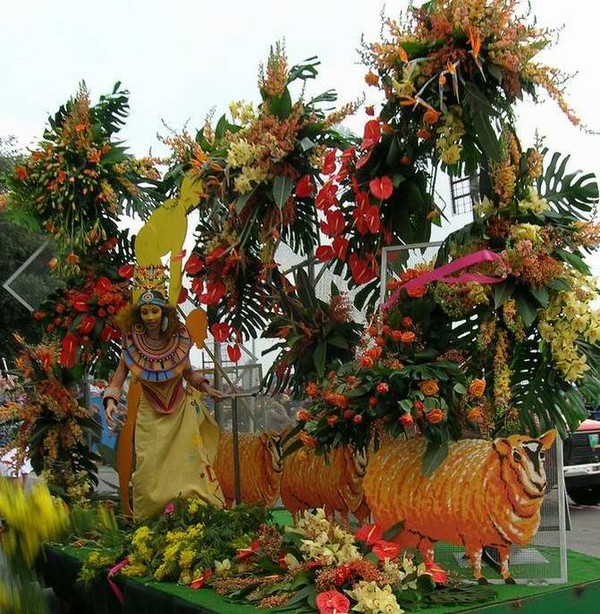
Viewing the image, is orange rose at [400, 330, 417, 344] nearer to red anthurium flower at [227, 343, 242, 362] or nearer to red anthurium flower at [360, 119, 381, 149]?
red anthurium flower at [360, 119, 381, 149]

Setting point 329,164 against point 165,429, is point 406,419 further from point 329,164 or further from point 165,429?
point 165,429

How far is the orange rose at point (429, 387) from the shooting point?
303 centimetres

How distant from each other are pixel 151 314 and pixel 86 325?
0.95 metres

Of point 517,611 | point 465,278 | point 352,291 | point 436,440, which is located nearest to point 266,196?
point 352,291

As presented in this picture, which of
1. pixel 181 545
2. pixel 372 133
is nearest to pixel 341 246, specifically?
pixel 372 133

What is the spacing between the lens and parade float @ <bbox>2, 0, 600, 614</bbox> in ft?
9.75

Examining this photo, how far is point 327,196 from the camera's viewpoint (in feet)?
12.5

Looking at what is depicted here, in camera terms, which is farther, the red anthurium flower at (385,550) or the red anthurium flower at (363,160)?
the red anthurium flower at (363,160)

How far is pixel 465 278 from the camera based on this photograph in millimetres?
3090

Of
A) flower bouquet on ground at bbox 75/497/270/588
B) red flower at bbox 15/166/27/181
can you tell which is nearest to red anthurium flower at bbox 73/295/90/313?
red flower at bbox 15/166/27/181

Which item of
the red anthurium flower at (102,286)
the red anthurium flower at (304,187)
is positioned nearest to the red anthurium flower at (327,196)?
the red anthurium flower at (304,187)

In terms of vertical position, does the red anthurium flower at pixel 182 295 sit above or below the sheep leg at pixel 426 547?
above

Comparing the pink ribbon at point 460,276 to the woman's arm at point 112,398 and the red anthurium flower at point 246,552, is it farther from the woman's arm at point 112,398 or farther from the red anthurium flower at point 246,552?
the woman's arm at point 112,398

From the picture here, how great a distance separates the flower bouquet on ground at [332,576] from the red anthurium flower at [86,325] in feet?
7.47
